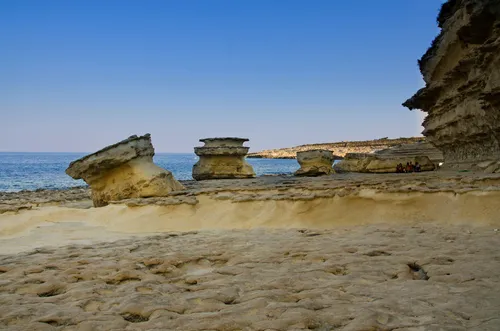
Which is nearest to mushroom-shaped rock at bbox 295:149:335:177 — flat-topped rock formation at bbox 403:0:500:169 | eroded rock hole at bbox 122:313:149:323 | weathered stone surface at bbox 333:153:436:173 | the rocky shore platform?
weathered stone surface at bbox 333:153:436:173

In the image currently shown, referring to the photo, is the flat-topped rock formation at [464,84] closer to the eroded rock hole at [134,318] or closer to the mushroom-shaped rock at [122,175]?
the mushroom-shaped rock at [122,175]

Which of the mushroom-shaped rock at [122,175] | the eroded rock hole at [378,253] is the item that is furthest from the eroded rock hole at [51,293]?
the mushroom-shaped rock at [122,175]

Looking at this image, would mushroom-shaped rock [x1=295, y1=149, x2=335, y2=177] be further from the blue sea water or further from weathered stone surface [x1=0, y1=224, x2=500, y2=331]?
the blue sea water

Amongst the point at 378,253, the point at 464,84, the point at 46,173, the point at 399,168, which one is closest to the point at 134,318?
the point at 378,253

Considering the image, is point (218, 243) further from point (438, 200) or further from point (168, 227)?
point (438, 200)

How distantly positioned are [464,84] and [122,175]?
774 cm

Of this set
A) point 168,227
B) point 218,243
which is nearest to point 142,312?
point 218,243

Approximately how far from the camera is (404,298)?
7.61 ft

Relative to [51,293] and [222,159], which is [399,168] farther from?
[51,293]

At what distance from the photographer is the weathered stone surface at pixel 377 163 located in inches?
539

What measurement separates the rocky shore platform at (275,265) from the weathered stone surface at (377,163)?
8.18 meters

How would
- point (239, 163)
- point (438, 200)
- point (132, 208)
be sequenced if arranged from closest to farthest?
point (438, 200)
point (132, 208)
point (239, 163)

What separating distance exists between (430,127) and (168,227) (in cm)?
961

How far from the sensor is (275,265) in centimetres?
327
